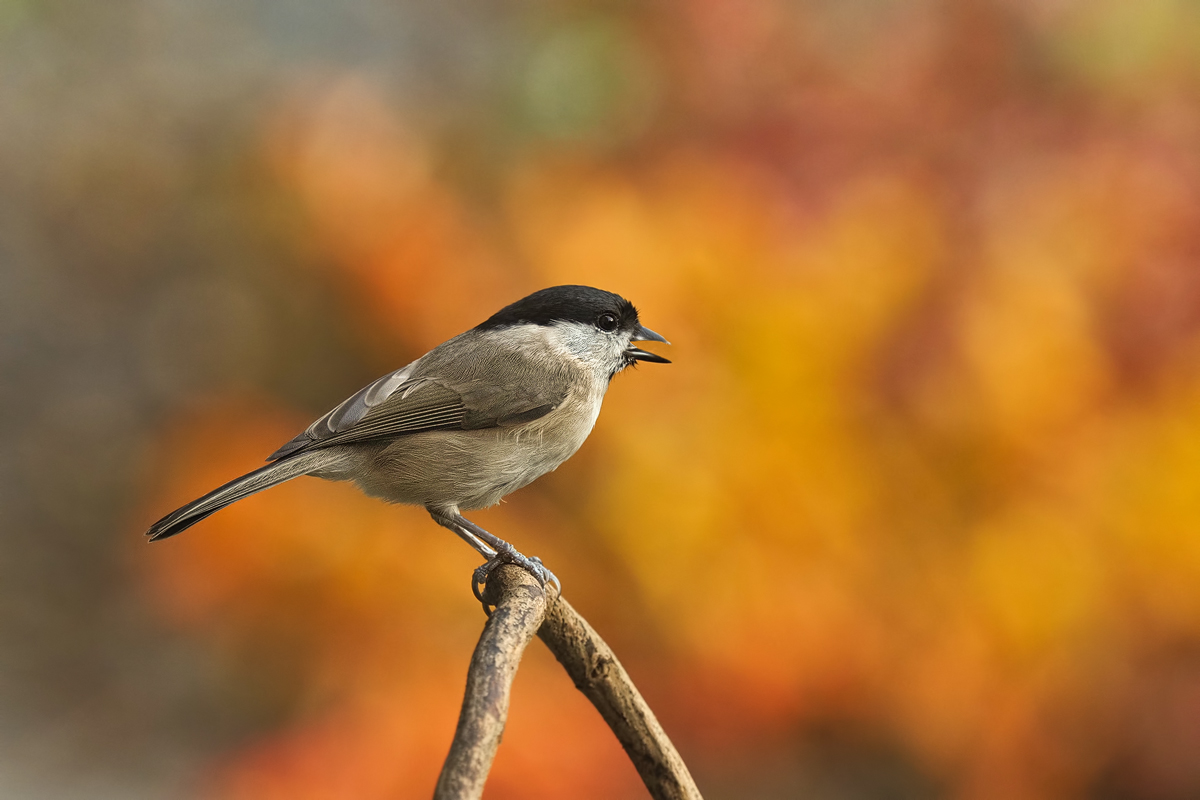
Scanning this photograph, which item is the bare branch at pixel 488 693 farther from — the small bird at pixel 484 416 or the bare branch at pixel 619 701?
the small bird at pixel 484 416

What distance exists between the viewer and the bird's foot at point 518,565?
69.1 inches

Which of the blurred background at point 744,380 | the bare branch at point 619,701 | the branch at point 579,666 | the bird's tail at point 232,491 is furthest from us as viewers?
the blurred background at point 744,380

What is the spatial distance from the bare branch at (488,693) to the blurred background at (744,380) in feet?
6.20

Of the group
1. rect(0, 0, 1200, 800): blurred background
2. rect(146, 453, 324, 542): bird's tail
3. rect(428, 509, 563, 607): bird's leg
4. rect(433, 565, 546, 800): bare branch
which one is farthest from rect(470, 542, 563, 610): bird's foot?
rect(0, 0, 1200, 800): blurred background

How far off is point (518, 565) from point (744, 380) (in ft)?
5.46

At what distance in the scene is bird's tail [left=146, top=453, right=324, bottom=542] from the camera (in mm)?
1657

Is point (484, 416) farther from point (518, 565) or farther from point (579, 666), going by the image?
point (579, 666)

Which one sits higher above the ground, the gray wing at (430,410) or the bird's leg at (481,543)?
the gray wing at (430,410)

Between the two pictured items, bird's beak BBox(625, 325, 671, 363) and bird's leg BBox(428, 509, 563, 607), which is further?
bird's beak BBox(625, 325, 671, 363)

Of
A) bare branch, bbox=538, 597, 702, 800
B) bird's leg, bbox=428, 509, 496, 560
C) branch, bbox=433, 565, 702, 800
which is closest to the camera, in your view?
branch, bbox=433, 565, 702, 800

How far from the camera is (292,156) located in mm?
3820

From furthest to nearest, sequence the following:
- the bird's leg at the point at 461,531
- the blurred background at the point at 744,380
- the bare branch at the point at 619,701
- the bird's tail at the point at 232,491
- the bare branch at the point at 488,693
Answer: the blurred background at the point at 744,380 → the bird's leg at the point at 461,531 → the bird's tail at the point at 232,491 → the bare branch at the point at 619,701 → the bare branch at the point at 488,693

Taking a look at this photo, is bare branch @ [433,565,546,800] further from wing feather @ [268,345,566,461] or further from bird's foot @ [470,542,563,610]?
wing feather @ [268,345,566,461]

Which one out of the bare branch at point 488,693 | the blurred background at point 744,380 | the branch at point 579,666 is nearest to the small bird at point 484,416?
the branch at point 579,666
